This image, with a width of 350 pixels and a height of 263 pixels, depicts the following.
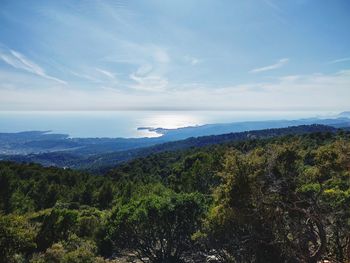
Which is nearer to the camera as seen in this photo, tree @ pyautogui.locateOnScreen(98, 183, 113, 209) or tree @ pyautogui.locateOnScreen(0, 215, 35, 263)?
tree @ pyautogui.locateOnScreen(0, 215, 35, 263)

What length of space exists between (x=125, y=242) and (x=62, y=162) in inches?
6064

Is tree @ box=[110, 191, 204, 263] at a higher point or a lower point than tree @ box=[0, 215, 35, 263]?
lower

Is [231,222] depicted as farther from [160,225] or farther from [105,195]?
[105,195]

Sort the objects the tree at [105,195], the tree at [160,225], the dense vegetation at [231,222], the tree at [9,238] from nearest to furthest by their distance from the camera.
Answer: the dense vegetation at [231,222]
the tree at [9,238]
the tree at [160,225]
the tree at [105,195]

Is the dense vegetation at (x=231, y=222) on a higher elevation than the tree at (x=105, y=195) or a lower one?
higher

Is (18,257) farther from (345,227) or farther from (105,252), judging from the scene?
(345,227)

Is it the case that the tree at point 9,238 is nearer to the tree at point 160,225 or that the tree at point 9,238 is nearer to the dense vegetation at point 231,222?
the dense vegetation at point 231,222

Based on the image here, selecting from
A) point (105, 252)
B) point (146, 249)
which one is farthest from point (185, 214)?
point (105, 252)

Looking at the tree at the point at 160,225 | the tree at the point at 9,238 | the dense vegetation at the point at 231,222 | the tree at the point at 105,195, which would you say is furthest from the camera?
the tree at the point at 105,195

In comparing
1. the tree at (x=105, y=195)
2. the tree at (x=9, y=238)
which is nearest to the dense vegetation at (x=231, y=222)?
the tree at (x=9, y=238)

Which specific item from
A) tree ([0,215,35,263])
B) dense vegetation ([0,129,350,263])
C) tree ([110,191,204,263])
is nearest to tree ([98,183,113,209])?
dense vegetation ([0,129,350,263])

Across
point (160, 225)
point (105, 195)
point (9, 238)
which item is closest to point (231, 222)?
point (160, 225)

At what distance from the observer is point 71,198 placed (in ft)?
114

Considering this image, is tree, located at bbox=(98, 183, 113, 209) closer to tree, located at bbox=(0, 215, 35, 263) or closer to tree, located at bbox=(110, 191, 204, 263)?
tree, located at bbox=(110, 191, 204, 263)
